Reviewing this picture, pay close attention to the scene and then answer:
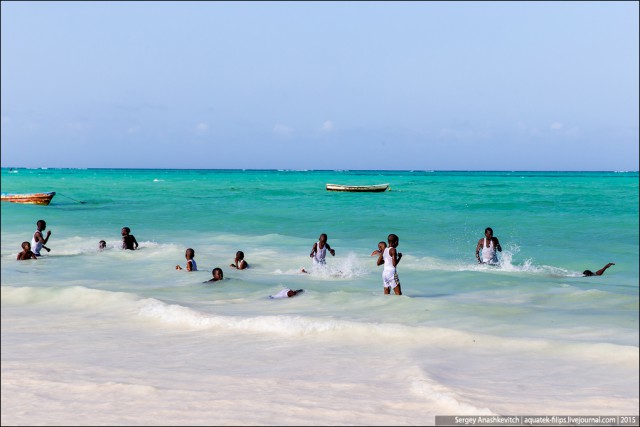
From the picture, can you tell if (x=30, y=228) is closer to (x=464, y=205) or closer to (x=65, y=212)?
(x=65, y=212)

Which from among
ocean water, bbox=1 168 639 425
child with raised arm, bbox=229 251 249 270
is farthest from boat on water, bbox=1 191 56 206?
child with raised arm, bbox=229 251 249 270

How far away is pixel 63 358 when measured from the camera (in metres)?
7.76

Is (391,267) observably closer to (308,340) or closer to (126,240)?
(308,340)

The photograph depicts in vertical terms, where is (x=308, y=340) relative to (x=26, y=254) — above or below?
below

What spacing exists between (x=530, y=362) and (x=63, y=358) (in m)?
5.68

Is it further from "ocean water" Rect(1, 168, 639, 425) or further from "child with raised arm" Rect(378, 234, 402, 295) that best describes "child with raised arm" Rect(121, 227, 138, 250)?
"child with raised arm" Rect(378, 234, 402, 295)

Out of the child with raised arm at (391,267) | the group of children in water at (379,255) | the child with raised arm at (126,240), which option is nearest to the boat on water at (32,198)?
the group of children in water at (379,255)

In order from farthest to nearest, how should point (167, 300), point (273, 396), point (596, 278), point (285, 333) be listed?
point (596, 278) → point (167, 300) → point (285, 333) → point (273, 396)

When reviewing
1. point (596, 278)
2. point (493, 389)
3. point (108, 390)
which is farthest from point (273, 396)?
point (596, 278)

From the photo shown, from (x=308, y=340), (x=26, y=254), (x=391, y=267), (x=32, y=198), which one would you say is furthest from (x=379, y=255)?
(x=32, y=198)

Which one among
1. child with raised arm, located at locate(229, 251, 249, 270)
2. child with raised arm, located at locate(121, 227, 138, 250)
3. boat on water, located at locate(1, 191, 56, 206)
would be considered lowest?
child with raised arm, located at locate(229, 251, 249, 270)

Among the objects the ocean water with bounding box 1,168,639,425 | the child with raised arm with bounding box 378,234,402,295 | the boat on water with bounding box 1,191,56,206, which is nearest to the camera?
the ocean water with bounding box 1,168,639,425

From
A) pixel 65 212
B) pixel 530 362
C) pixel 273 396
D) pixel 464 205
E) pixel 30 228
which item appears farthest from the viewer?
pixel 464 205

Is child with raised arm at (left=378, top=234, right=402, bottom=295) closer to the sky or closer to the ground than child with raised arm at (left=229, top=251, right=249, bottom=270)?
closer to the sky
